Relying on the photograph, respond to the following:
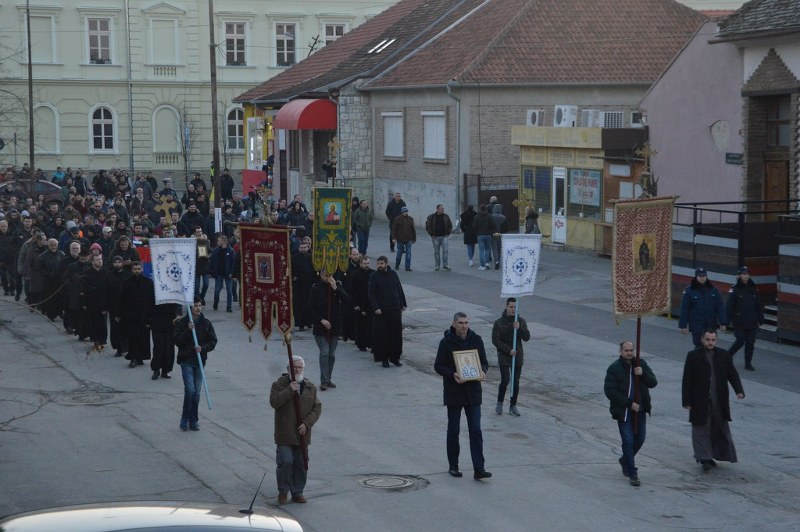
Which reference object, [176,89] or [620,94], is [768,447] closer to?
Answer: [620,94]

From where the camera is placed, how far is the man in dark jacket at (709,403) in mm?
13297

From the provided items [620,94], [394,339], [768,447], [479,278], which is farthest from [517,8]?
[768,447]

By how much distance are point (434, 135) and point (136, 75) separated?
26.4 meters

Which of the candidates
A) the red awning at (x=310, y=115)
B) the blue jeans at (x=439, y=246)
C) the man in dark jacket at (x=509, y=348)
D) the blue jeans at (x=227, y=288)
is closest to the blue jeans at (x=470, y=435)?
the man in dark jacket at (x=509, y=348)

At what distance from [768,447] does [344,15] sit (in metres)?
53.4

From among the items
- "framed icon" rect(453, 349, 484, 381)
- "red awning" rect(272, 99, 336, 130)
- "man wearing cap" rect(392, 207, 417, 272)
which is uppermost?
"red awning" rect(272, 99, 336, 130)

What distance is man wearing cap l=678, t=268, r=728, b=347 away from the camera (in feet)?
62.1

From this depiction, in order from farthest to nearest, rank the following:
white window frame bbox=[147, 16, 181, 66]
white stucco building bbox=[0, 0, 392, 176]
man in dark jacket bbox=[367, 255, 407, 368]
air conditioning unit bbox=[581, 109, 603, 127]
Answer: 1. white window frame bbox=[147, 16, 181, 66]
2. white stucco building bbox=[0, 0, 392, 176]
3. air conditioning unit bbox=[581, 109, 603, 127]
4. man in dark jacket bbox=[367, 255, 407, 368]

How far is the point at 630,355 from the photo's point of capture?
42.4 feet

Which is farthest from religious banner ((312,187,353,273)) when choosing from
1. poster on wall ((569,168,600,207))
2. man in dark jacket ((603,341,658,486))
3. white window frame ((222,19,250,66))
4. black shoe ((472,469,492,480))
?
white window frame ((222,19,250,66))

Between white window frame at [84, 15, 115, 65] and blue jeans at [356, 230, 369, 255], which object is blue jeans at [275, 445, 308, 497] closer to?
blue jeans at [356, 230, 369, 255]

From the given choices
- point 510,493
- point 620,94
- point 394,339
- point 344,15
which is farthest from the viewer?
point 344,15

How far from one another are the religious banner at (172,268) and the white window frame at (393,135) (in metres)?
25.1

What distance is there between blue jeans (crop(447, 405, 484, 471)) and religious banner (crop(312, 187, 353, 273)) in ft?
22.1
